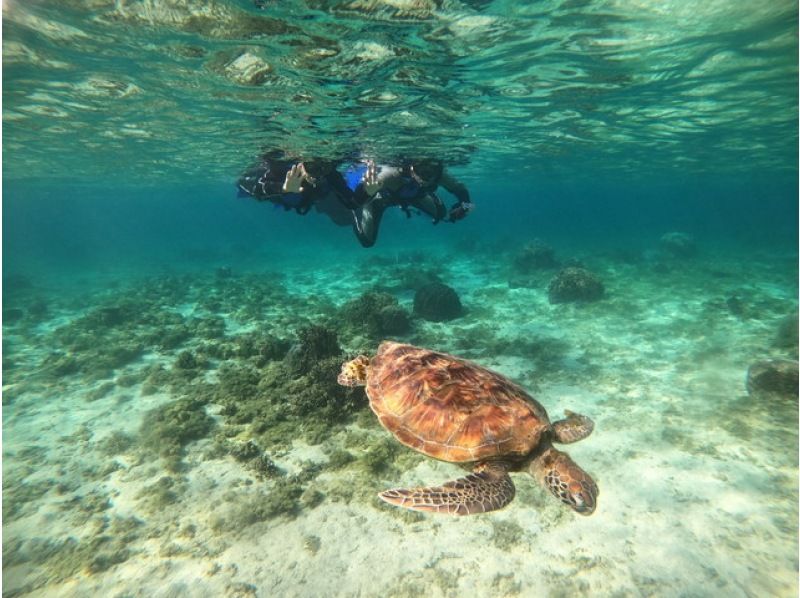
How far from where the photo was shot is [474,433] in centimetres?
488

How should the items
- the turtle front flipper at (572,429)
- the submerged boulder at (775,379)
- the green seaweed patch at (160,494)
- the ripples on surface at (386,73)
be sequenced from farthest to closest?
the ripples on surface at (386,73) → the submerged boulder at (775,379) → the green seaweed patch at (160,494) → the turtle front flipper at (572,429)

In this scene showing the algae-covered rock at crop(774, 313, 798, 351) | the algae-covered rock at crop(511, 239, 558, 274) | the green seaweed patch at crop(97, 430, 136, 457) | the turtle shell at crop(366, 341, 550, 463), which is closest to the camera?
the turtle shell at crop(366, 341, 550, 463)

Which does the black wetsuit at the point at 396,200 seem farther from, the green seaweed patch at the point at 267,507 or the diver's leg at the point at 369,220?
the green seaweed patch at the point at 267,507

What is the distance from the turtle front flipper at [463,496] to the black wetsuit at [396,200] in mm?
8153

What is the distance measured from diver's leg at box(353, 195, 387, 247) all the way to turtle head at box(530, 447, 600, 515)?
27.2ft

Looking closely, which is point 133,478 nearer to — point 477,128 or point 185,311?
point 185,311

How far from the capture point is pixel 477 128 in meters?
17.4

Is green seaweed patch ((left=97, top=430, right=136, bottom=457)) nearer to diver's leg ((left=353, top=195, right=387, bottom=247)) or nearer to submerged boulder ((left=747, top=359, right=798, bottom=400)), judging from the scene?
diver's leg ((left=353, top=195, right=387, bottom=247))

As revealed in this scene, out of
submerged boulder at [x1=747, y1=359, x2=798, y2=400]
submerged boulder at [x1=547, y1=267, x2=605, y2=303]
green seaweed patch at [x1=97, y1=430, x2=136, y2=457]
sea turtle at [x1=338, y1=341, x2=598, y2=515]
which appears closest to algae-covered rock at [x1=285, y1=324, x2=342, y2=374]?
green seaweed patch at [x1=97, y1=430, x2=136, y2=457]

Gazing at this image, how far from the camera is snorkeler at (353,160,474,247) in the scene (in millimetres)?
11031

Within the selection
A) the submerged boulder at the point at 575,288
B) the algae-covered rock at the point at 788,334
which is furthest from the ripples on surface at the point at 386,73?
the algae-covered rock at the point at 788,334

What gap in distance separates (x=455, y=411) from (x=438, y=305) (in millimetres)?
9972

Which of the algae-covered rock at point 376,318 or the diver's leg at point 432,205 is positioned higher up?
the diver's leg at point 432,205

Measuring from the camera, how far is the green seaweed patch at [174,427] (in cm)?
758
